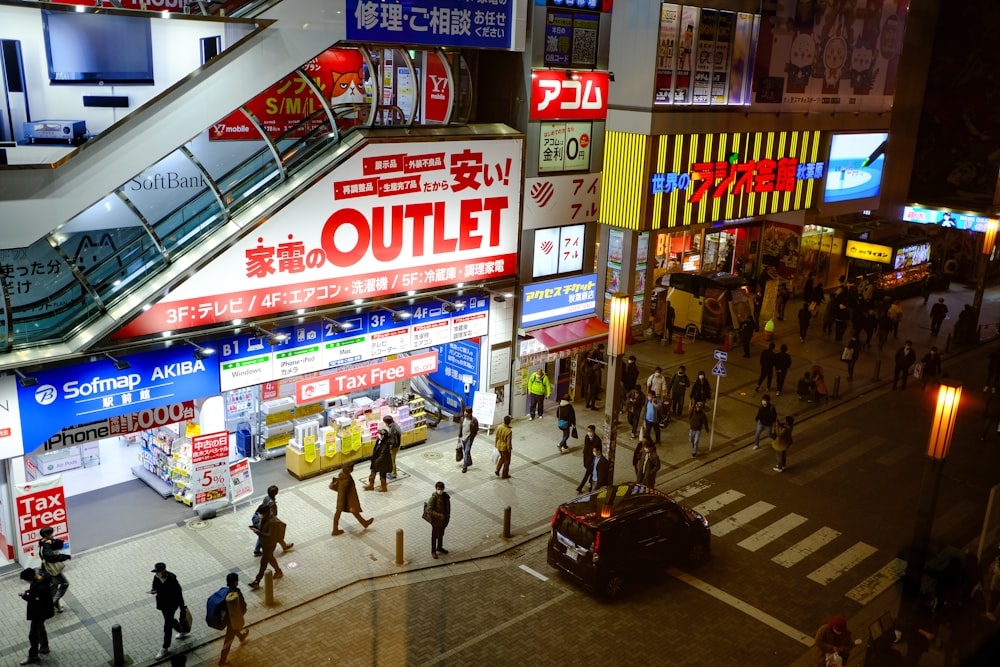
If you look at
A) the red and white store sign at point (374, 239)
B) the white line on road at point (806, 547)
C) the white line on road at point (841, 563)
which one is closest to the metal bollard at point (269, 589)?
the red and white store sign at point (374, 239)

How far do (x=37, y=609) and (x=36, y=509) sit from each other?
2.91 meters

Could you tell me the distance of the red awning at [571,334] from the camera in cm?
2317

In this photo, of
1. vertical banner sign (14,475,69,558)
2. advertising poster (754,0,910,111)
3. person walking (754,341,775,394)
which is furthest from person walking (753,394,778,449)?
vertical banner sign (14,475,69,558)

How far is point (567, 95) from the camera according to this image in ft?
73.3

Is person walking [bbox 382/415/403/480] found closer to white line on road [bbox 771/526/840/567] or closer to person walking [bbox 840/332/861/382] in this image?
white line on road [bbox 771/526/840/567]

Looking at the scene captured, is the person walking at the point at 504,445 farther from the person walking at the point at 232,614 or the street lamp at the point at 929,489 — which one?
the street lamp at the point at 929,489

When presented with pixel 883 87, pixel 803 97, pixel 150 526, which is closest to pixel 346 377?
pixel 150 526

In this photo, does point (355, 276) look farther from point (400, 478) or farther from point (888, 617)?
point (888, 617)

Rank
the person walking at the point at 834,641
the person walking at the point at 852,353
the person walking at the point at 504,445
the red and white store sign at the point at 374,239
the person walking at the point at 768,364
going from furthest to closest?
the person walking at the point at 852,353, the person walking at the point at 768,364, the person walking at the point at 504,445, the red and white store sign at the point at 374,239, the person walking at the point at 834,641

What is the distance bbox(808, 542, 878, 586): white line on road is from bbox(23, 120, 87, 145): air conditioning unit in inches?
638

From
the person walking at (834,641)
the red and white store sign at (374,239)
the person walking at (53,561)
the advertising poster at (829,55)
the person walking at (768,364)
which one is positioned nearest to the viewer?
the person walking at (834,641)

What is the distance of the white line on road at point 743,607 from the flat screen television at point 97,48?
14.3 meters

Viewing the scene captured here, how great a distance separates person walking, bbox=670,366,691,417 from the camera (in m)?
24.6

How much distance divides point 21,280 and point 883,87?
115 ft
